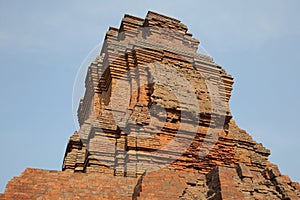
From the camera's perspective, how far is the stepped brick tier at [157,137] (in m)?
7.69

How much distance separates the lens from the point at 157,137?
1039 centimetres

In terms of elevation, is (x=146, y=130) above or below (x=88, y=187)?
above

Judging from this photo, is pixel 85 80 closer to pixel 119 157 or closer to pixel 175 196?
pixel 119 157

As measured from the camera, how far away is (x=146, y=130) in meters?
10.3

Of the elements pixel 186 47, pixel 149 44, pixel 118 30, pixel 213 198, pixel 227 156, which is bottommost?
pixel 213 198

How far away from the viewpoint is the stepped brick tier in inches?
303

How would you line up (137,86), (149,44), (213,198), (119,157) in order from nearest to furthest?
1. (213,198)
2. (119,157)
3. (137,86)
4. (149,44)

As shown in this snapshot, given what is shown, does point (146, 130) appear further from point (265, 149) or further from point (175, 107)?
point (265, 149)

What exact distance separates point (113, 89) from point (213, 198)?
7.53m

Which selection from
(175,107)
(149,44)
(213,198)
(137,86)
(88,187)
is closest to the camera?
(213,198)

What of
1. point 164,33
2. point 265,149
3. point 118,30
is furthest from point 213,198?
point 118,30

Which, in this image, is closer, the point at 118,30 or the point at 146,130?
the point at 146,130

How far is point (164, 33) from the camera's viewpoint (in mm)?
16250

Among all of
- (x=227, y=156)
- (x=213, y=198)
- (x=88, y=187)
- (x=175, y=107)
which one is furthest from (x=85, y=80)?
(x=213, y=198)
